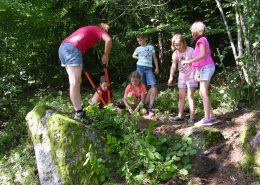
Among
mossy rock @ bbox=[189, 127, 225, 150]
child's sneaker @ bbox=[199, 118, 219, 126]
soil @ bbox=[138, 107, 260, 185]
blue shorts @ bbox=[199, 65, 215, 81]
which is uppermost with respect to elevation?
blue shorts @ bbox=[199, 65, 215, 81]

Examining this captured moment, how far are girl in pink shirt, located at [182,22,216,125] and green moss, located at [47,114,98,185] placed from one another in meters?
1.90

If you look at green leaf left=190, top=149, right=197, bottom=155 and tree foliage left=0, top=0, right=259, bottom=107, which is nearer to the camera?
green leaf left=190, top=149, right=197, bottom=155

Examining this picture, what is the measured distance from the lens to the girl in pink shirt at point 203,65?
15.9 feet

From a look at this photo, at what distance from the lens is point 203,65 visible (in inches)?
197

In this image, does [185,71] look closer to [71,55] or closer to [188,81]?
[188,81]

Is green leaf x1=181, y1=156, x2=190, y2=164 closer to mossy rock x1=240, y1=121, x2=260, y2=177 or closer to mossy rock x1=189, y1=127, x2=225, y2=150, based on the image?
mossy rock x1=189, y1=127, x2=225, y2=150

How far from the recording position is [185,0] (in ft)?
32.4

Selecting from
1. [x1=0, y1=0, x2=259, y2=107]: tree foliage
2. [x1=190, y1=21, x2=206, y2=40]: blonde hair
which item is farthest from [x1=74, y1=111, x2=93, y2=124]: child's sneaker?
[x1=0, y1=0, x2=259, y2=107]: tree foliage

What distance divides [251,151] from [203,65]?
1.62m

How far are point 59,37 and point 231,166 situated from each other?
772cm

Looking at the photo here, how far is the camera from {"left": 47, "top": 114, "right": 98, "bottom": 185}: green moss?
4.24 meters

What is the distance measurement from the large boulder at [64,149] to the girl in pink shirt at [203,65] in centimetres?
172

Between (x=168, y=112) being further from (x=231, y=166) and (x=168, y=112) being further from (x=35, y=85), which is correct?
(x=35, y=85)

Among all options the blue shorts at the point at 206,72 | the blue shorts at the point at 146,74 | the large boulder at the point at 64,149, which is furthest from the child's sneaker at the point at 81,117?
the blue shorts at the point at 146,74
